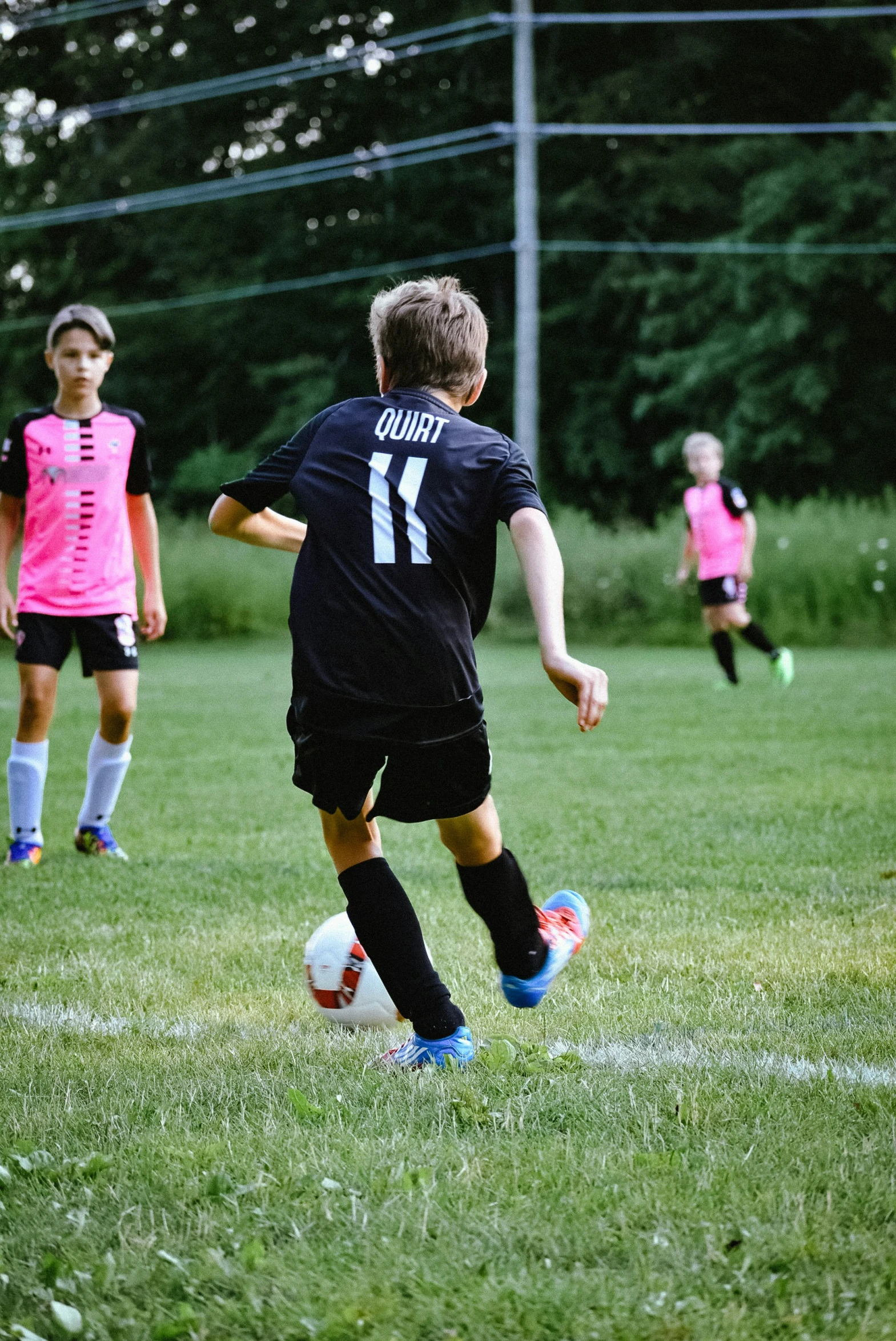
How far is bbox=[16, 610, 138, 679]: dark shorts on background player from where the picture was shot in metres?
5.82

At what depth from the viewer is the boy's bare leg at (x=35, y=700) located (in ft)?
19.2

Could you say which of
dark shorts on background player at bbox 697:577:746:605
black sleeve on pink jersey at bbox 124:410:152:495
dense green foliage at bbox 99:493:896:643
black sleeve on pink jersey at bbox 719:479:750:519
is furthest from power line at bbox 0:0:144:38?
black sleeve on pink jersey at bbox 124:410:152:495

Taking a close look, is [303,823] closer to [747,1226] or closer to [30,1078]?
[30,1078]

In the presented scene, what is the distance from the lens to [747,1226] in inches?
88.5

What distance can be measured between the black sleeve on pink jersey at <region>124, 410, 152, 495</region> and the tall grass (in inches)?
644

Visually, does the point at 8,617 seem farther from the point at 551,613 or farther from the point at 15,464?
the point at 551,613

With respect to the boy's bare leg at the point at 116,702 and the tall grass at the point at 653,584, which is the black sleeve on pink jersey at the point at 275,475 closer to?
the boy's bare leg at the point at 116,702

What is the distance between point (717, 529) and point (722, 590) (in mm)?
552

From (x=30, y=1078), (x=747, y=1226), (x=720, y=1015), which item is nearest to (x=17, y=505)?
(x=30, y=1078)

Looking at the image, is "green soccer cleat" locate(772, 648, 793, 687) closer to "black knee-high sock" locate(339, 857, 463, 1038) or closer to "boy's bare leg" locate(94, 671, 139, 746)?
"boy's bare leg" locate(94, 671, 139, 746)

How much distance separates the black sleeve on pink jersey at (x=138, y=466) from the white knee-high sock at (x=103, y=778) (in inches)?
39.3

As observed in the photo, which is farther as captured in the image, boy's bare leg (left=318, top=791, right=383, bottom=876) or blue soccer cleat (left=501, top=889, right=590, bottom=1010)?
blue soccer cleat (left=501, top=889, right=590, bottom=1010)

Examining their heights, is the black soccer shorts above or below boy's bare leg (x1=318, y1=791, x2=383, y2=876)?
above

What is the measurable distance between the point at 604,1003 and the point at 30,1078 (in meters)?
1.36
